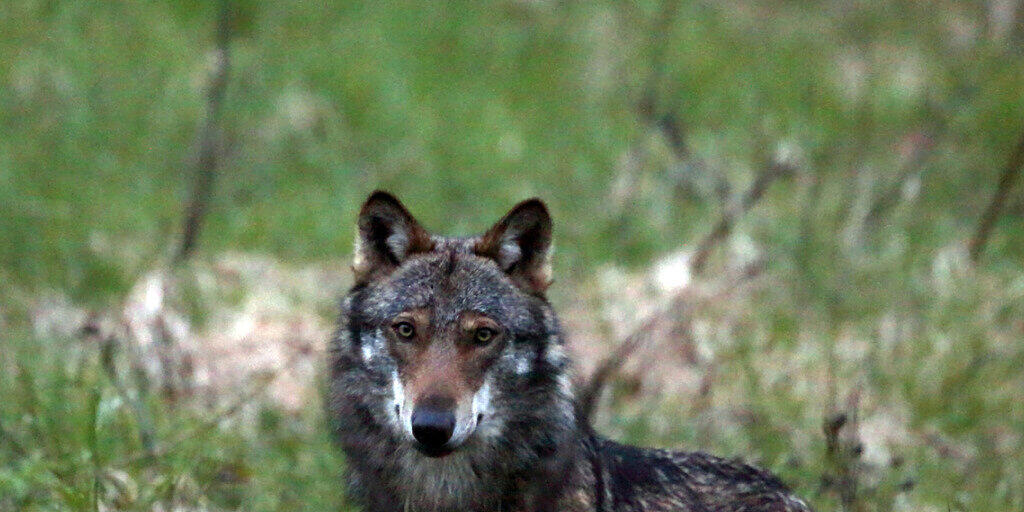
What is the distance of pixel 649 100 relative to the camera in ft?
36.6

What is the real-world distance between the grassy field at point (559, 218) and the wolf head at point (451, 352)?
0.69 m

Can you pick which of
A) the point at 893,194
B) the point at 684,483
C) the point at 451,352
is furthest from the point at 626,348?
the point at 893,194

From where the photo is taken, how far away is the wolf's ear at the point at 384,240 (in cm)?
494

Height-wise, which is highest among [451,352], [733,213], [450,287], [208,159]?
[208,159]

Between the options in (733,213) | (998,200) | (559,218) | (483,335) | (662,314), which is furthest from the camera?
(559,218)

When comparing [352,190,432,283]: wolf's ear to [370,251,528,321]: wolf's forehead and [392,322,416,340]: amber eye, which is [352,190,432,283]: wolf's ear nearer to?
[370,251,528,321]: wolf's forehead

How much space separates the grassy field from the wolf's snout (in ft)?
3.49

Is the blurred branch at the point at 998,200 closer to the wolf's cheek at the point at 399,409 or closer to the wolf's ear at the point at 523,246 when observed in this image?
the wolf's ear at the point at 523,246

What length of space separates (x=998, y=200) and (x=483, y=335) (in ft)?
18.6

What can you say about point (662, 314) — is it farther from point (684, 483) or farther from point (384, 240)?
point (384, 240)

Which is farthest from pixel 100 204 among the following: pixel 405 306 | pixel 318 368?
pixel 405 306

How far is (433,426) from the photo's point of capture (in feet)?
14.1

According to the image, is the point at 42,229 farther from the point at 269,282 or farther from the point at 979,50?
the point at 979,50

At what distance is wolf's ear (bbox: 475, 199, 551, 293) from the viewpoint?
4922 millimetres
